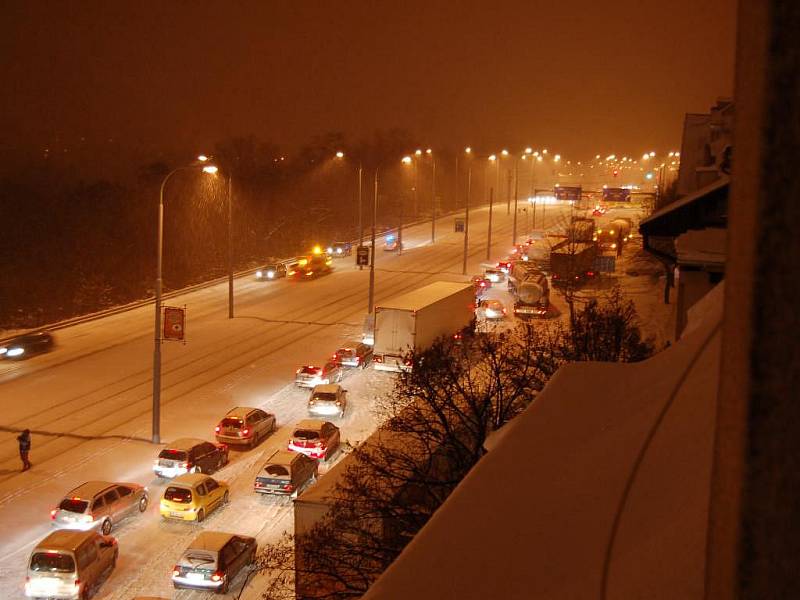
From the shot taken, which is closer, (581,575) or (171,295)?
(581,575)

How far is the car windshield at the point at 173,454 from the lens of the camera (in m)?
17.4

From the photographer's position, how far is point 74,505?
14.8 meters

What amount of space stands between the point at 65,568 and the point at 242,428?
24.1ft

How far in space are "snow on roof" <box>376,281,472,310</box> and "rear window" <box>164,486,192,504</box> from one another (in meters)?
12.5

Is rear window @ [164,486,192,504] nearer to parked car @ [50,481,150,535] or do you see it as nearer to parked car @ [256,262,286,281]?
parked car @ [50,481,150,535]

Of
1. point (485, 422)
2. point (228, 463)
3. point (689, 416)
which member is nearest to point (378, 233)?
point (228, 463)

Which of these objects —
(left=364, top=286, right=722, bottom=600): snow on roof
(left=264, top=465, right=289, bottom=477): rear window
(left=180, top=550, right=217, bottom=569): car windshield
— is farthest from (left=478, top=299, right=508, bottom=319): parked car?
(left=364, top=286, right=722, bottom=600): snow on roof

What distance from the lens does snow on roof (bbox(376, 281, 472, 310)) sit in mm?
26870

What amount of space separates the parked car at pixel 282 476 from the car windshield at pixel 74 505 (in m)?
3.36

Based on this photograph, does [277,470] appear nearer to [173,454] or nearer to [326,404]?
[173,454]

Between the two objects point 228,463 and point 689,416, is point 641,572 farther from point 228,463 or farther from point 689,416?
point 228,463

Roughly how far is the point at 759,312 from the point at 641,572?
1.50 meters

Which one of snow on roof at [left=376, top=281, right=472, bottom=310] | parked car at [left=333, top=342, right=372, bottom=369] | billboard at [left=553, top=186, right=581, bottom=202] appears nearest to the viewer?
parked car at [left=333, top=342, right=372, bottom=369]

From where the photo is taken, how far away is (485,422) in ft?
45.4
